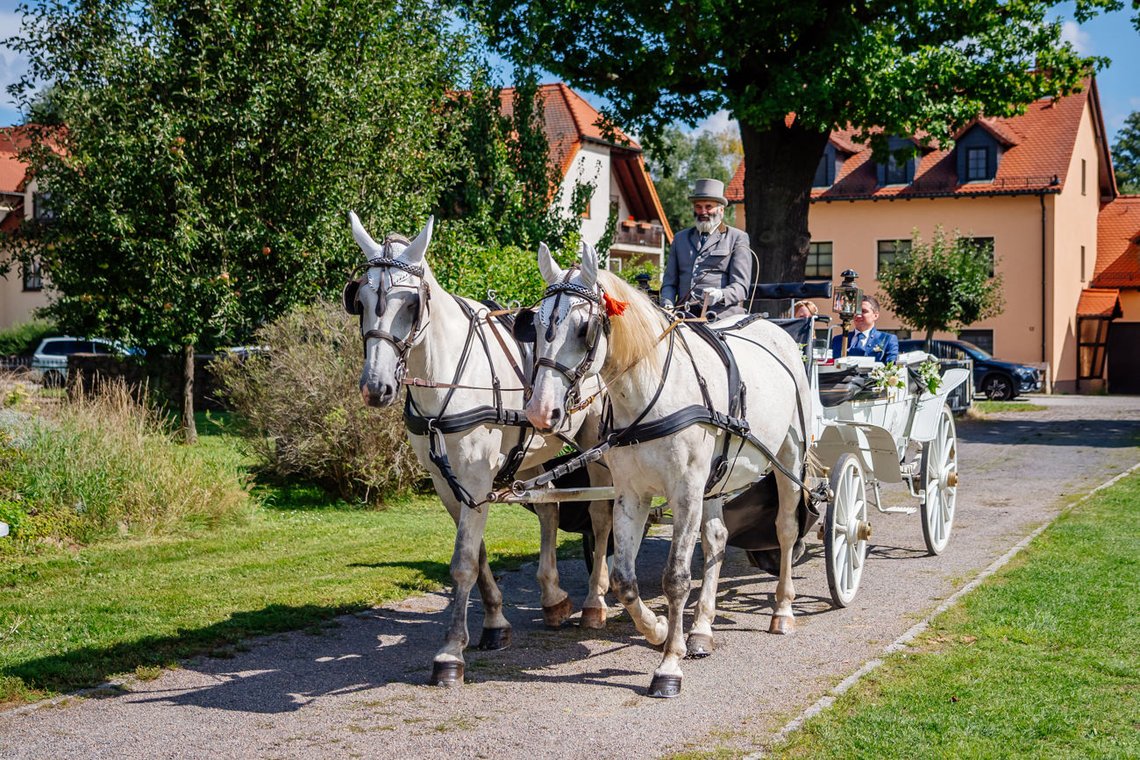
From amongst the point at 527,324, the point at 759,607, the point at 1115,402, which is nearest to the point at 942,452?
the point at 759,607

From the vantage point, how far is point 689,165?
61594 millimetres

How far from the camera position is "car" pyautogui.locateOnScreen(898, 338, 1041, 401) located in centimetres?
3195

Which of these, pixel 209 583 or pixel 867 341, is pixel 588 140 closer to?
pixel 867 341

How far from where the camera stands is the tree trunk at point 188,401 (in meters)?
17.2

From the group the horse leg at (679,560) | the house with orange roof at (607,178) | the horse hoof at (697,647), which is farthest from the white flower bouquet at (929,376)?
the house with orange roof at (607,178)

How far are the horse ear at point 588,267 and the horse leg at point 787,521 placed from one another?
2557mm

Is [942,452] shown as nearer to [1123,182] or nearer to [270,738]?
[270,738]

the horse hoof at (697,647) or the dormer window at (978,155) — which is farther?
the dormer window at (978,155)

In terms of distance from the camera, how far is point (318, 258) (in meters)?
17.1

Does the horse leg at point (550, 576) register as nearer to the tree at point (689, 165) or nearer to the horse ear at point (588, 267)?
the horse ear at point (588, 267)

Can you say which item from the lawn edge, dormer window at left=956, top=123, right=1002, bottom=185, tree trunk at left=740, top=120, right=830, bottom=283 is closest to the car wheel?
dormer window at left=956, top=123, right=1002, bottom=185

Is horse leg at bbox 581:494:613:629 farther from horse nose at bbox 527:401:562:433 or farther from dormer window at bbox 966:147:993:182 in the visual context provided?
dormer window at bbox 966:147:993:182

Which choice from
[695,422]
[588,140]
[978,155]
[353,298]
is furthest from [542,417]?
[978,155]

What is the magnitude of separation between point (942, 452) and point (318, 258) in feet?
34.3
